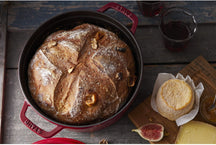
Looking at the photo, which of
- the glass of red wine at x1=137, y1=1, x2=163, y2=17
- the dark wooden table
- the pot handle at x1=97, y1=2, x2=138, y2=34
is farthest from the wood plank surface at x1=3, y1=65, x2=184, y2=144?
the glass of red wine at x1=137, y1=1, x2=163, y2=17

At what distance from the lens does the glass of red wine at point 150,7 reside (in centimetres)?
218

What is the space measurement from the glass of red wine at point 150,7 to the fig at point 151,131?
0.96 m

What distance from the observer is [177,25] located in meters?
2.22

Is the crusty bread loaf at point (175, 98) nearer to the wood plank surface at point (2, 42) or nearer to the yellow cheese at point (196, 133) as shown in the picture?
the yellow cheese at point (196, 133)

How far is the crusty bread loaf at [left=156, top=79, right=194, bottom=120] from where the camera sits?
72.6 inches

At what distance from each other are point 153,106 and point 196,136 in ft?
1.25

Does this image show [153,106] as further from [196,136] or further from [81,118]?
[81,118]

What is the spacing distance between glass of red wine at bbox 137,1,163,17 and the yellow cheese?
3.22ft

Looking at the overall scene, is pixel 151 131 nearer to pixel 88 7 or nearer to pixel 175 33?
pixel 175 33

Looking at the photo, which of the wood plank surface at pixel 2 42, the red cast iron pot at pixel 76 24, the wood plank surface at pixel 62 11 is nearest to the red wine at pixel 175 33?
the wood plank surface at pixel 62 11

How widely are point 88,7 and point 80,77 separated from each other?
35.1 inches

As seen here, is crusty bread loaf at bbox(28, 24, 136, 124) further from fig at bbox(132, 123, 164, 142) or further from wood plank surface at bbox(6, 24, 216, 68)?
wood plank surface at bbox(6, 24, 216, 68)

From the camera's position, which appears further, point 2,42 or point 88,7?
point 88,7

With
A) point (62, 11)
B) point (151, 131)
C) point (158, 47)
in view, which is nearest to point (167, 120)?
point (151, 131)
